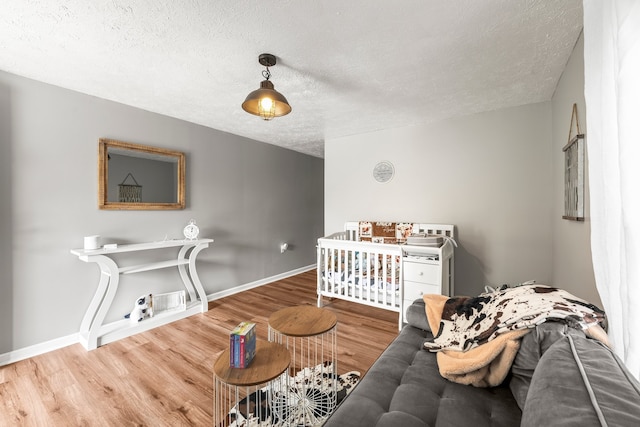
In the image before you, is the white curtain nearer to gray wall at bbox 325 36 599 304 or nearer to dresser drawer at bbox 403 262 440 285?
gray wall at bbox 325 36 599 304

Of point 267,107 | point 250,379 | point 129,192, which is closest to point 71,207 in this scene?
point 129,192

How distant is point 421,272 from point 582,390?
5.85 ft

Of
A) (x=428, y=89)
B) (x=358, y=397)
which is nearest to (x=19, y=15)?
(x=358, y=397)

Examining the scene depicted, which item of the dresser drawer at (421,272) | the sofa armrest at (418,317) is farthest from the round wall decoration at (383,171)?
the sofa armrest at (418,317)

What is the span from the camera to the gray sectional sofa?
0.60 meters

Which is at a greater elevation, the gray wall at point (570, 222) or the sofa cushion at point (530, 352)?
the gray wall at point (570, 222)

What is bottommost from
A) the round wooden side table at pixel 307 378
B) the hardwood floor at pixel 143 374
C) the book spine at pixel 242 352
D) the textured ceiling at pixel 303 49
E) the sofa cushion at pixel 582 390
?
the hardwood floor at pixel 143 374

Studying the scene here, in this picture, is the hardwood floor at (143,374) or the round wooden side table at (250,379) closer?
the round wooden side table at (250,379)

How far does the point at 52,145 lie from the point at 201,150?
133cm

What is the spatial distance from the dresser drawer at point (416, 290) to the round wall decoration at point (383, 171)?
151 cm

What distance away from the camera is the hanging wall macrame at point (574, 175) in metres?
1.55

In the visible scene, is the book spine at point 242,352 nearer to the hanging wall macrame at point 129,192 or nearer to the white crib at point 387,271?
the white crib at point 387,271

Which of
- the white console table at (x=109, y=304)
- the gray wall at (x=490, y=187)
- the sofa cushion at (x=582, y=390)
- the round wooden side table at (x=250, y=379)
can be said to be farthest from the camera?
the gray wall at (x=490, y=187)

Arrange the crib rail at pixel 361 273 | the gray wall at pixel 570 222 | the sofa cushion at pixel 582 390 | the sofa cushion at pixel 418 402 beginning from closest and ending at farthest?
1. the sofa cushion at pixel 582 390
2. the sofa cushion at pixel 418 402
3. the gray wall at pixel 570 222
4. the crib rail at pixel 361 273
